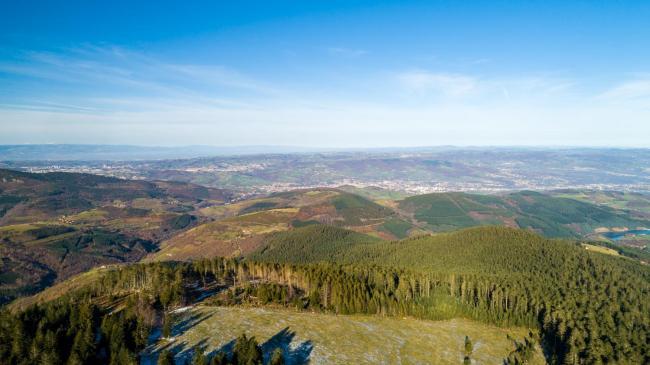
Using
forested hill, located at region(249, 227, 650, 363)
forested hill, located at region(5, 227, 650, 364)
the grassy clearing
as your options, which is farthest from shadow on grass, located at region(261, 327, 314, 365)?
forested hill, located at region(249, 227, 650, 363)

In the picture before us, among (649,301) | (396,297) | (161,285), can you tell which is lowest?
(649,301)

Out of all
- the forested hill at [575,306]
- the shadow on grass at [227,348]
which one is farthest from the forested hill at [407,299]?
the shadow on grass at [227,348]

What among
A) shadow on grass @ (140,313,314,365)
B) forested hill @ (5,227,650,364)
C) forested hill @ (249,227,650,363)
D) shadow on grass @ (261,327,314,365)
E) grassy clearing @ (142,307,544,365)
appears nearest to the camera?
shadow on grass @ (140,313,314,365)

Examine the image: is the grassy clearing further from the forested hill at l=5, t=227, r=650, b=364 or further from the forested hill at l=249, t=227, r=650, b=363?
the forested hill at l=249, t=227, r=650, b=363

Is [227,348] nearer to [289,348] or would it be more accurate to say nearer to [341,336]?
[289,348]

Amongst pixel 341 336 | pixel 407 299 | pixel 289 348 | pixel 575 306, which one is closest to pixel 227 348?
pixel 289 348

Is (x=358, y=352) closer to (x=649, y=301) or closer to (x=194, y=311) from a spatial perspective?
(x=194, y=311)

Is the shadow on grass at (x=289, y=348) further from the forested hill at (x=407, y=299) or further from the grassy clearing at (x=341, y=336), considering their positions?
the forested hill at (x=407, y=299)

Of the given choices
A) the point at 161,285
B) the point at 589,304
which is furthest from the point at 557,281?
the point at 161,285
